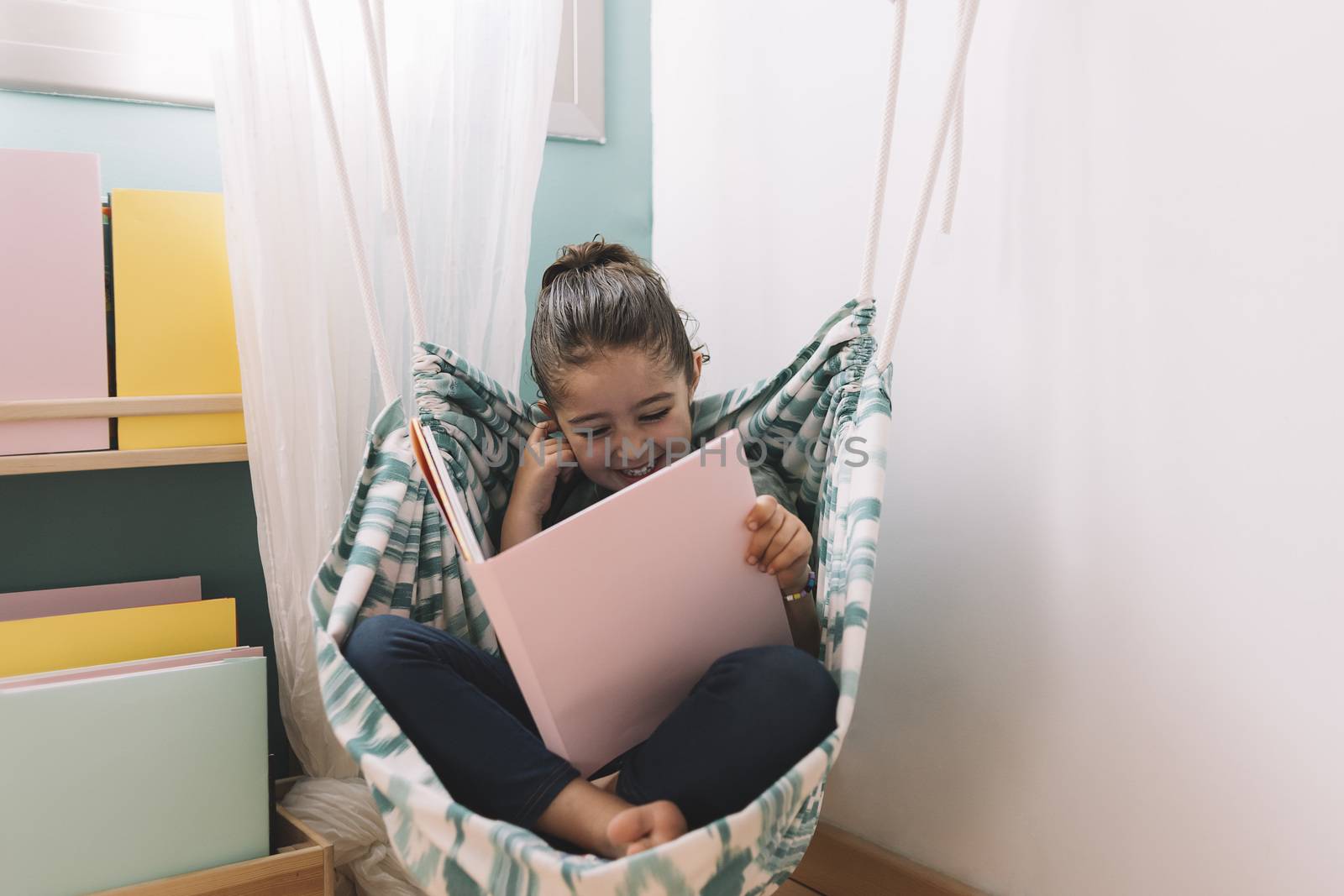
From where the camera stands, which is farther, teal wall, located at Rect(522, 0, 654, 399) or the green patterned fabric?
teal wall, located at Rect(522, 0, 654, 399)

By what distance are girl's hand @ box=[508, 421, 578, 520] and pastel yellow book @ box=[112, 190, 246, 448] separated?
295 millimetres

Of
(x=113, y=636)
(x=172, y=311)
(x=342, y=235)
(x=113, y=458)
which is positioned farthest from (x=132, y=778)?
(x=342, y=235)

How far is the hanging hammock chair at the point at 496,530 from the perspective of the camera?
20.6 inches

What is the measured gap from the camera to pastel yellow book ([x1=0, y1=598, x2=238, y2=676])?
0.82 m

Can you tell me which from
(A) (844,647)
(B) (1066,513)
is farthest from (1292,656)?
(A) (844,647)

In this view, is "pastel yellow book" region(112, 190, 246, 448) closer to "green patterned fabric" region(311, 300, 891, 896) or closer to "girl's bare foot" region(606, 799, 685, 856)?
"green patterned fabric" region(311, 300, 891, 896)

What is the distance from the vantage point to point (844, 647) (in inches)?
24.6

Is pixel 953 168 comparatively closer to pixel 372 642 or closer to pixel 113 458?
pixel 372 642

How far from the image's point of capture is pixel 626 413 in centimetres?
82

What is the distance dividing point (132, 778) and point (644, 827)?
0.51 meters

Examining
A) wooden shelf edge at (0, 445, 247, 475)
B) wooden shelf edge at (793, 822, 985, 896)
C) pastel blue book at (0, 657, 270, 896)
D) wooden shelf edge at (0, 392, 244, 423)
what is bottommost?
wooden shelf edge at (793, 822, 985, 896)

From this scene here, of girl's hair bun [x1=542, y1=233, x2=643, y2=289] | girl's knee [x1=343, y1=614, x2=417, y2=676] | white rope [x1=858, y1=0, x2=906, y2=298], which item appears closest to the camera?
girl's knee [x1=343, y1=614, x2=417, y2=676]

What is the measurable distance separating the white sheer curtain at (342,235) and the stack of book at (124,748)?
95mm

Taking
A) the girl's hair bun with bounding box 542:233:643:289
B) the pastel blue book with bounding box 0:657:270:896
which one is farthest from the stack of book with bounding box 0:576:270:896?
the girl's hair bun with bounding box 542:233:643:289
